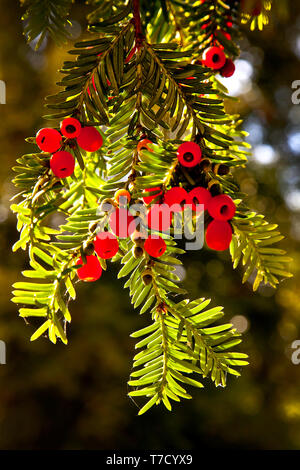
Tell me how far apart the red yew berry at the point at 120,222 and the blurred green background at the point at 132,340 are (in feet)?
7.55

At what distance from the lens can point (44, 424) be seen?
289cm

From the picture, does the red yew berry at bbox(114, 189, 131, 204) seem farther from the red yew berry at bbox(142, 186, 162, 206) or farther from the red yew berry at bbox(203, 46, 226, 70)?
the red yew berry at bbox(203, 46, 226, 70)

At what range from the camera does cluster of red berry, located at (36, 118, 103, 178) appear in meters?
0.43

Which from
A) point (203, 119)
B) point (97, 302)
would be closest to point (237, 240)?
point (203, 119)

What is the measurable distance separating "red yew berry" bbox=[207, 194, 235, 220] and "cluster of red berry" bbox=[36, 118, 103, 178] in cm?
15

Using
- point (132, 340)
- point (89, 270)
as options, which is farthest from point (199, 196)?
point (132, 340)

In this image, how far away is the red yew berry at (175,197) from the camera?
1.31 ft

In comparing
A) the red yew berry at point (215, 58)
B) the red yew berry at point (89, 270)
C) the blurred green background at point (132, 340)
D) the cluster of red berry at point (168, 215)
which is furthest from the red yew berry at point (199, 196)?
the blurred green background at point (132, 340)

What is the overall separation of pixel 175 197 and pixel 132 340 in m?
2.62

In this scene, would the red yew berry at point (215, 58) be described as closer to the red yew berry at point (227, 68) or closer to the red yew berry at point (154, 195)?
the red yew berry at point (227, 68)

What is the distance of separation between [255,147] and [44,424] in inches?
100

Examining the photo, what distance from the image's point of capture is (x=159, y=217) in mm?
400

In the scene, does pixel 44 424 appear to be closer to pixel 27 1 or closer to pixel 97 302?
pixel 97 302

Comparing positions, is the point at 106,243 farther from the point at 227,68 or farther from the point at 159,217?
the point at 227,68
